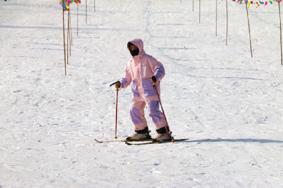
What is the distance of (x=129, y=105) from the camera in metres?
11.4

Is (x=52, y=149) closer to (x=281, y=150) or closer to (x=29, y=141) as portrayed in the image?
(x=29, y=141)

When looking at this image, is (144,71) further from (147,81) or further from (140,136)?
(140,136)

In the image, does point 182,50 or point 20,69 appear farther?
point 182,50

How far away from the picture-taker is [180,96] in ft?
40.3

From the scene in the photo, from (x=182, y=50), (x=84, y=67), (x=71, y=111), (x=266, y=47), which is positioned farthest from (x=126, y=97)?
(x=266, y=47)

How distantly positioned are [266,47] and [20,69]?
336 inches

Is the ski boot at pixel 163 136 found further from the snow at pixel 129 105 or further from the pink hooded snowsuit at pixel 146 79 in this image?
the snow at pixel 129 105

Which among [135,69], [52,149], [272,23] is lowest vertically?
[52,149]

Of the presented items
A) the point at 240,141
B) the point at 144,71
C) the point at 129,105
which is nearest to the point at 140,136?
the point at 144,71

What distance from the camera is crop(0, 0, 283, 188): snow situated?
574 cm

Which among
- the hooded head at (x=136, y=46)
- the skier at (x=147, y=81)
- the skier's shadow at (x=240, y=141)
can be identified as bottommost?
the skier's shadow at (x=240, y=141)

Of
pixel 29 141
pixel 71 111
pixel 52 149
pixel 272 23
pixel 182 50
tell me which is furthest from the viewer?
pixel 272 23

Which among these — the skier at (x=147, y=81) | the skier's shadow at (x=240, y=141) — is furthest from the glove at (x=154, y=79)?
the skier's shadow at (x=240, y=141)

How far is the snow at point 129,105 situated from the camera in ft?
18.8
